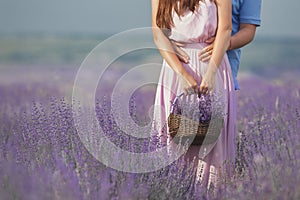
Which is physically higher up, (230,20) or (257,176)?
(230,20)

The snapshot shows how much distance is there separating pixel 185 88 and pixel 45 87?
1997mm

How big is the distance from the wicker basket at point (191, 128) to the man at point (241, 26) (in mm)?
236

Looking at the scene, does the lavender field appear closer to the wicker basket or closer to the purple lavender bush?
the purple lavender bush

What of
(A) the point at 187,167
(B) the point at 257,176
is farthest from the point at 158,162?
(B) the point at 257,176

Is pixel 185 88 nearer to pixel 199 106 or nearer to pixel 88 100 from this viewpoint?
pixel 199 106

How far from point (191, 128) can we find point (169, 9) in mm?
529

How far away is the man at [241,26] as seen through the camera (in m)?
3.19

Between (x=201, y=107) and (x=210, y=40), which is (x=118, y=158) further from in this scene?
(x=210, y=40)

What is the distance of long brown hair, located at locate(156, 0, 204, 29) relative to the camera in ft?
10.3

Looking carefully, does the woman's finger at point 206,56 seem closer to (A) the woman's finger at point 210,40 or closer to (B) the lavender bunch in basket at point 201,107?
(A) the woman's finger at point 210,40

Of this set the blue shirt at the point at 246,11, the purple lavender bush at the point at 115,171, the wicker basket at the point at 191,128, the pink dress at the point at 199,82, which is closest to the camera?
the purple lavender bush at the point at 115,171

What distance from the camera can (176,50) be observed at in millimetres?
→ 3189

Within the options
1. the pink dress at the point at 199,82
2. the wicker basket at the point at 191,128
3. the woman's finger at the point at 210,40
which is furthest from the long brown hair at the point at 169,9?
the wicker basket at the point at 191,128

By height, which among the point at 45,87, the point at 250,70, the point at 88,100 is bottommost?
the point at 250,70
